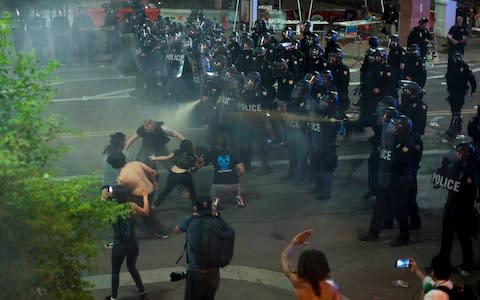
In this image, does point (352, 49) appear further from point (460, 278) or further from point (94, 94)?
point (460, 278)

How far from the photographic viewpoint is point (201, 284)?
644cm

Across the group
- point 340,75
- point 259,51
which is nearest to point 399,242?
point 340,75

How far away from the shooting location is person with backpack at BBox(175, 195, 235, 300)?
6.29 m

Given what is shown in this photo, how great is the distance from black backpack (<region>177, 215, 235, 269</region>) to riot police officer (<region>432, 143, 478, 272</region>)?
282 centimetres

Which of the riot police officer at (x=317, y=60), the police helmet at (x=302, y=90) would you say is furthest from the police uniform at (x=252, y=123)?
the riot police officer at (x=317, y=60)

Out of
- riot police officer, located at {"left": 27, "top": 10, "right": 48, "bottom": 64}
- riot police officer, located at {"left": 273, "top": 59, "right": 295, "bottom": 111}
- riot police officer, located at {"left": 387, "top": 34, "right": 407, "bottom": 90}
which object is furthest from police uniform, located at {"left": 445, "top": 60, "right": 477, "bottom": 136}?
riot police officer, located at {"left": 27, "top": 10, "right": 48, "bottom": 64}

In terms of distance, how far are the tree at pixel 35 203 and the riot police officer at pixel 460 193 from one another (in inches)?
175

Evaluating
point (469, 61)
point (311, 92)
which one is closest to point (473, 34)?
point (469, 61)

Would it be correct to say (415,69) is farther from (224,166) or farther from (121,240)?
(121,240)

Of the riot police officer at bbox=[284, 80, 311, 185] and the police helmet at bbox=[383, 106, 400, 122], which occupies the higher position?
the police helmet at bbox=[383, 106, 400, 122]

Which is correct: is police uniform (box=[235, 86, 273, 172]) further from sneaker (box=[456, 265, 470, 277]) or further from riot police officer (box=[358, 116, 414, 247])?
sneaker (box=[456, 265, 470, 277])

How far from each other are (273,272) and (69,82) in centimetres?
1301

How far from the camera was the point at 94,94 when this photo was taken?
18.5 m

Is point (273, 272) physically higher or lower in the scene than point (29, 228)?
lower
